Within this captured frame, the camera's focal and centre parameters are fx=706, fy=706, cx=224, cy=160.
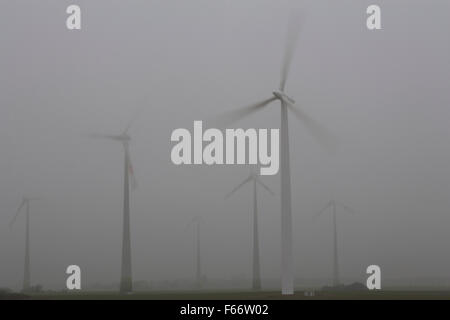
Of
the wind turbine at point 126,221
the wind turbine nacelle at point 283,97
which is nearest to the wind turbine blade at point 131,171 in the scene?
the wind turbine at point 126,221

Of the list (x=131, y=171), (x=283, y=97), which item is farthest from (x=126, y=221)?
(x=283, y=97)

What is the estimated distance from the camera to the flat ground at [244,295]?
1756 cm

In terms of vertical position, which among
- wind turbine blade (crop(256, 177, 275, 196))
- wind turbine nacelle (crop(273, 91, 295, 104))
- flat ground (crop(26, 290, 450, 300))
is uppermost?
wind turbine nacelle (crop(273, 91, 295, 104))

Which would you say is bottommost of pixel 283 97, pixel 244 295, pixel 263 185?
pixel 244 295

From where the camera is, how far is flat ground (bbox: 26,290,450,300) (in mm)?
17562

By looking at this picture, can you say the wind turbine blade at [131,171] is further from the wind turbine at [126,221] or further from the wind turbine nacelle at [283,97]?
the wind turbine nacelle at [283,97]

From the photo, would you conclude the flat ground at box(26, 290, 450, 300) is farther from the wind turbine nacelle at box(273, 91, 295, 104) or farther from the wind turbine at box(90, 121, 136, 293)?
the wind turbine nacelle at box(273, 91, 295, 104)

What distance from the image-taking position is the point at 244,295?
60.0ft

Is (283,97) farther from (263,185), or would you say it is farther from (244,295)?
(244,295)

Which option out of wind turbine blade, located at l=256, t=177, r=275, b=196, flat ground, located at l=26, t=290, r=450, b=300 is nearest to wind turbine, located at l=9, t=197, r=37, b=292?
flat ground, located at l=26, t=290, r=450, b=300

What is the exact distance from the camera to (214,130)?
18016 mm
